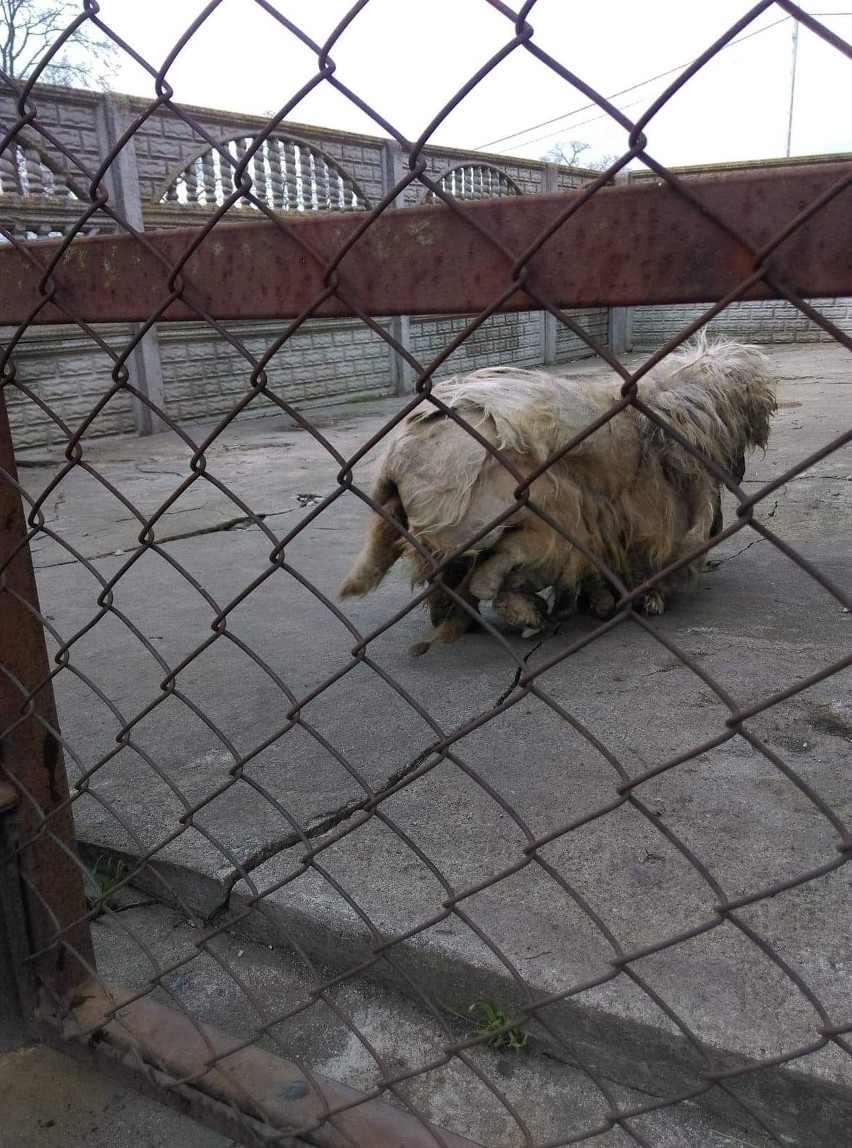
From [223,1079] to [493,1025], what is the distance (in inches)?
17.9

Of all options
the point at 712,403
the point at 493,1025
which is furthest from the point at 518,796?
the point at 712,403

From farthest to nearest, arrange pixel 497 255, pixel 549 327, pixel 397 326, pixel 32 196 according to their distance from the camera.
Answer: pixel 549 327, pixel 397 326, pixel 32 196, pixel 497 255

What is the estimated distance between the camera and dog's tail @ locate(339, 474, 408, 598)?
9.55 ft

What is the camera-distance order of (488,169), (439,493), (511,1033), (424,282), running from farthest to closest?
(488,169) → (439,493) → (511,1033) → (424,282)

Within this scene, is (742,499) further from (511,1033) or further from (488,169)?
(488,169)

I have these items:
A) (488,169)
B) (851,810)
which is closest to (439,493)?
(851,810)

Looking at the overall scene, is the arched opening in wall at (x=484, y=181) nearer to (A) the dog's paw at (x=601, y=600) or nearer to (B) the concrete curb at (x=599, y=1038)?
(A) the dog's paw at (x=601, y=600)

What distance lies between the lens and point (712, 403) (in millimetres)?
3225

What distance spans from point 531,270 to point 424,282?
13 centimetres

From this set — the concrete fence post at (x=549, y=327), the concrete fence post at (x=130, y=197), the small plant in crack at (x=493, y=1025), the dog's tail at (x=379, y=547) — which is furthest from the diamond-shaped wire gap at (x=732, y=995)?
the concrete fence post at (x=549, y=327)

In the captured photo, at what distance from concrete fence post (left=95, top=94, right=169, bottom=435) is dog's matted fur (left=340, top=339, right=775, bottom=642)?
5.12 meters

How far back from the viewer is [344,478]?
0.97 m

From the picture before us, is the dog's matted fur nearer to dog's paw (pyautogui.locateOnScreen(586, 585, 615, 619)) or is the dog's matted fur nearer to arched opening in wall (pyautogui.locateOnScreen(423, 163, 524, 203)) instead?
dog's paw (pyautogui.locateOnScreen(586, 585, 615, 619))

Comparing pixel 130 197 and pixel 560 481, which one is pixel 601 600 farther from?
pixel 130 197
